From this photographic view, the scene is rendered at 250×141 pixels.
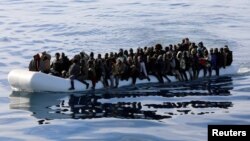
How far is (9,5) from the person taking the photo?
65.3m

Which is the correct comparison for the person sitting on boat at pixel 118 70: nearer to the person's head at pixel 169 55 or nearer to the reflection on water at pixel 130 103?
the reflection on water at pixel 130 103

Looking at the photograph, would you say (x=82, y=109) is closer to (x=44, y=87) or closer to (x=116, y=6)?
(x=44, y=87)

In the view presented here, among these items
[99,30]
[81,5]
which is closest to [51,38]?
[99,30]

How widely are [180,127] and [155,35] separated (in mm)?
23311

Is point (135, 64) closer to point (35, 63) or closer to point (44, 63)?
point (44, 63)

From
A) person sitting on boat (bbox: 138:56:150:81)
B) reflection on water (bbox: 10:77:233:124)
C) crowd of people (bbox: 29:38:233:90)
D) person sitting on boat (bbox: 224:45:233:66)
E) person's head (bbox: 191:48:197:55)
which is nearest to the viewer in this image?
reflection on water (bbox: 10:77:233:124)

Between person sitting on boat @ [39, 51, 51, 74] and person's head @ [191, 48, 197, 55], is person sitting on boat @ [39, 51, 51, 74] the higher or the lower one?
the lower one

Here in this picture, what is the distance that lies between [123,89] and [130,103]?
9.57 feet

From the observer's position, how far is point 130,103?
892 inches

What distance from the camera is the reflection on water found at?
2073cm

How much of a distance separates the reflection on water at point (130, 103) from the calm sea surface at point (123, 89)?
34 millimetres

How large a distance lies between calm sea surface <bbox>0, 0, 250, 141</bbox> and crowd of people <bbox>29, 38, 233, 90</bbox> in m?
0.62

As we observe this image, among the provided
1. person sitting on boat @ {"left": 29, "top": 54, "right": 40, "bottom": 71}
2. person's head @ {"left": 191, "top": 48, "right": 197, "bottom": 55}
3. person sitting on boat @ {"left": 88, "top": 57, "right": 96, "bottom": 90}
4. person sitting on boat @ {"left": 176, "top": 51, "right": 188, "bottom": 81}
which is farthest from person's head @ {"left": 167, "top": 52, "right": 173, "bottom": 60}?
person sitting on boat @ {"left": 29, "top": 54, "right": 40, "bottom": 71}

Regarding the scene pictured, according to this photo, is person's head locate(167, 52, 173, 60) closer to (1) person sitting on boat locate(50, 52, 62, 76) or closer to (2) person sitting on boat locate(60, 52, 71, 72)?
(2) person sitting on boat locate(60, 52, 71, 72)
